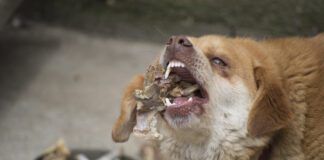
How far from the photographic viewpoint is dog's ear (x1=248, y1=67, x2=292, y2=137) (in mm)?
3363

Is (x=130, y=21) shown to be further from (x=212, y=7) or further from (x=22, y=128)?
(x=22, y=128)

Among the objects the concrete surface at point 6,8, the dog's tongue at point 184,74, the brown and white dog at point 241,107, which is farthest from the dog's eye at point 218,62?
the concrete surface at point 6,8

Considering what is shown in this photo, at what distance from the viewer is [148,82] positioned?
3.61 metres

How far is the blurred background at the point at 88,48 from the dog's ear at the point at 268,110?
1670 mm

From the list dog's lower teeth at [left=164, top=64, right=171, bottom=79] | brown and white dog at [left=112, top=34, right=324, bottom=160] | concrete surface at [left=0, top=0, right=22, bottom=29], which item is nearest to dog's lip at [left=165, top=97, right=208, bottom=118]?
brown and white dog at [left=112, top=34, right=324, bottom=160]

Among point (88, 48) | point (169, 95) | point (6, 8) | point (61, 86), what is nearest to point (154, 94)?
point (169, 95)

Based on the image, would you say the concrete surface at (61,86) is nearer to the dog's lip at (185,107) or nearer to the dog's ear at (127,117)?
the dog's ear at (127,117)

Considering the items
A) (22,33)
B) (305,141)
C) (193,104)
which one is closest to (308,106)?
(305,141)

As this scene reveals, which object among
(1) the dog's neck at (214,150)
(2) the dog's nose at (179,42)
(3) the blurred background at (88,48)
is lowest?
(1) the dog's neck at (214,150)

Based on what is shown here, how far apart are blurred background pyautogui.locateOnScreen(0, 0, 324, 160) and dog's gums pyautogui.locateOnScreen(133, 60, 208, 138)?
1391 mm

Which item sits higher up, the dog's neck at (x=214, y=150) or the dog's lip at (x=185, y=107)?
the dog's lip at (x=185, y=107)

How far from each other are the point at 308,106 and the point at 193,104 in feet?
1.98

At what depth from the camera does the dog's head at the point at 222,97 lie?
11.1 ft

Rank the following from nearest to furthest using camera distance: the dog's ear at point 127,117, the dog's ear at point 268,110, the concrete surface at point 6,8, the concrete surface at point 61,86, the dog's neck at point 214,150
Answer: the dog's ear at point 268,110 → the dog's neck at point 214,150 → the dog's ear at point 127,117 → the concrete surface at point 61,86 → the concrete surface at point 6,8
